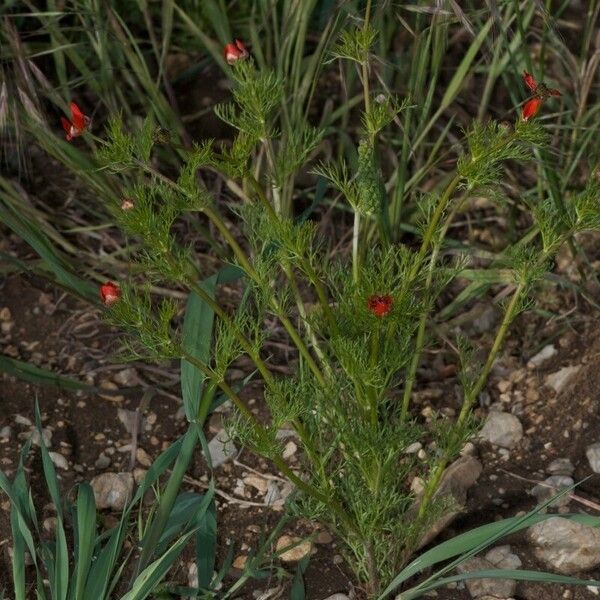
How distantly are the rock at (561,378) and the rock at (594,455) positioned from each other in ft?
0.55

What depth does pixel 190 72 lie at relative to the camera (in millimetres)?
2844

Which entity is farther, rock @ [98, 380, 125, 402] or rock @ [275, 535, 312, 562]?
rock @ [98, 380, 125, 402]

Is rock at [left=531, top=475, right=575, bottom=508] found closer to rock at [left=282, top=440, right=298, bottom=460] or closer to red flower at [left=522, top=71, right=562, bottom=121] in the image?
rock at [left=282, top=440, right=298, bottom=460]

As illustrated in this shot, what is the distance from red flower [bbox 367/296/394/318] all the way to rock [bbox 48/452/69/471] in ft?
2.83

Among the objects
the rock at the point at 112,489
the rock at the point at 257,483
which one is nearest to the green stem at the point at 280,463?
the rock at the point at 257,483

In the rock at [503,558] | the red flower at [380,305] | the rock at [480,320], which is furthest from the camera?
the rock at [480,320]

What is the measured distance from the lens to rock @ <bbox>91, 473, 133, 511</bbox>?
2137 millimetres

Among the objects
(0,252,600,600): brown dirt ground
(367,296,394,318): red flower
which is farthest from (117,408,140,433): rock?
(367,296,394,318): red flower

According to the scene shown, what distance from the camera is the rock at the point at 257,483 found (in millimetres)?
2166

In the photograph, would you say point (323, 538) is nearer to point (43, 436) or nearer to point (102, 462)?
point (102, 462)

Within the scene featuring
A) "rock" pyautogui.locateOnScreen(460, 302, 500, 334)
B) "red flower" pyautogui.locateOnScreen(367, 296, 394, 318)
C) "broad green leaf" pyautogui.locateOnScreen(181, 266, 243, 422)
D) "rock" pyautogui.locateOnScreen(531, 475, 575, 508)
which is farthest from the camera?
"rock" pyautogui.locateOnScreen(460, 302, 500, 334)

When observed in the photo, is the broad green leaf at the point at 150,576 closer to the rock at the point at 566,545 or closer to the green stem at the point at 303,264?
the green stem at the point at 303,264

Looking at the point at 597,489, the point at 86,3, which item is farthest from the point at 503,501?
the point at 86,3

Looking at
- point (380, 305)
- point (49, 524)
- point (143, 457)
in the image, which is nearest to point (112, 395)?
point (143, 457)
